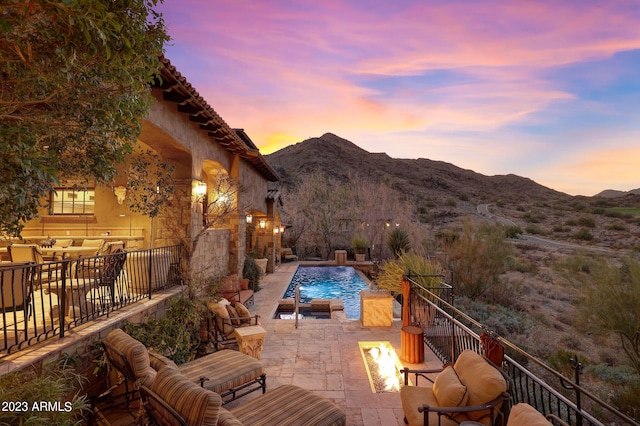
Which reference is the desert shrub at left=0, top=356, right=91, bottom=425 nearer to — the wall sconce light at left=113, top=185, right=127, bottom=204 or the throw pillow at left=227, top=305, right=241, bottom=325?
the throw pillow at left=227, top=305, right=241, bottom=325

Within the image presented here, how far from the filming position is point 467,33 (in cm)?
998

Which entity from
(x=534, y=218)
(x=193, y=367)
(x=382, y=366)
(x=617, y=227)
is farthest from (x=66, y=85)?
(x=534, y=218)

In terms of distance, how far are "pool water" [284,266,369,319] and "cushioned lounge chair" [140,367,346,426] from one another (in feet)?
26.1

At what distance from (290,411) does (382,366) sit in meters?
3.08

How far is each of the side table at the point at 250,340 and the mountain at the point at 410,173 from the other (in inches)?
1633

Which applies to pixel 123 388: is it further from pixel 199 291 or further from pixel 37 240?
pixel 37 240

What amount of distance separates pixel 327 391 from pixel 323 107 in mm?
17517

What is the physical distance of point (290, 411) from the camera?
3328mm

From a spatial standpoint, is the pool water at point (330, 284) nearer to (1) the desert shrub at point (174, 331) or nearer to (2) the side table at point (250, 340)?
(2) the side table at point (250, 340)

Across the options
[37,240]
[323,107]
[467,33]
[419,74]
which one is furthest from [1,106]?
[323,107]

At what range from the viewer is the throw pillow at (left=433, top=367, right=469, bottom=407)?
314 cm

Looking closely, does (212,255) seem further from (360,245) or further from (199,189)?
(360,245)

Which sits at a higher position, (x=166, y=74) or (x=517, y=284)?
(x=166, y=74)

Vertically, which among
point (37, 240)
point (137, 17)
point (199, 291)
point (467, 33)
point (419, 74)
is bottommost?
point (199, 291)
